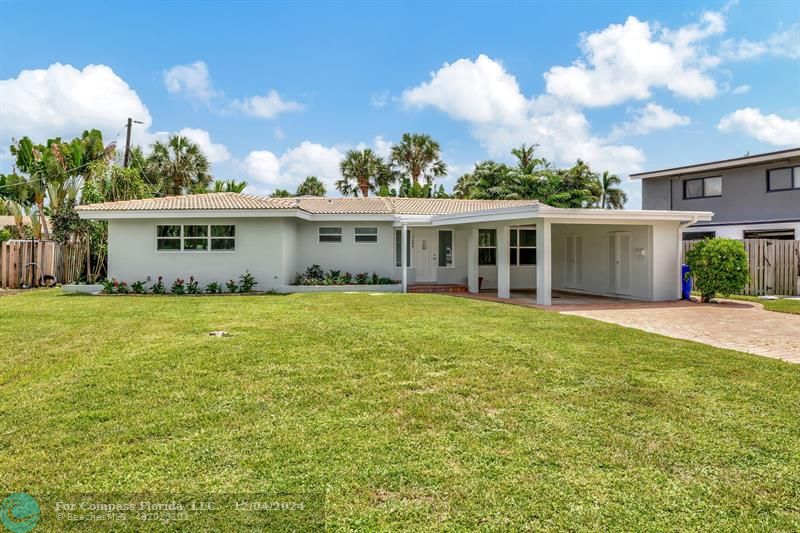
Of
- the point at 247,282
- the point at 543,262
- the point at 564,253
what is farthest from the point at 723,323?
the point at 247,282

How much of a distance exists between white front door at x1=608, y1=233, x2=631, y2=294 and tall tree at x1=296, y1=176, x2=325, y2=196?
3325 cm

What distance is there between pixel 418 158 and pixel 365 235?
A: 2161 cm

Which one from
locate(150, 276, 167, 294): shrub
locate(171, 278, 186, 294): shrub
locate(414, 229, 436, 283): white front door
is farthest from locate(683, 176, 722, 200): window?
locate(150, 276, 167, 294): shrub

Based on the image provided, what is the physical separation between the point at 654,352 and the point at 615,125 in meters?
23.8

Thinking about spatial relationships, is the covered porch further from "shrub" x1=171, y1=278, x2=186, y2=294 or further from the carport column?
"shrub" x1=171, y1=278, x2=186, y2=294

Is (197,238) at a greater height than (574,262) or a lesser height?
greater

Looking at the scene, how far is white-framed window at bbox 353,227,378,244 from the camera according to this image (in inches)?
793

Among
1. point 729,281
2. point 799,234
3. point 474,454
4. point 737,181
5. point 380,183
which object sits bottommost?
point 474,454

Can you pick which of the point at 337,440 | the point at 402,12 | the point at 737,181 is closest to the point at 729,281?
the point at 737,181

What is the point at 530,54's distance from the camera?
66.9ft

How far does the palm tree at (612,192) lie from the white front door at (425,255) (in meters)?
31.4

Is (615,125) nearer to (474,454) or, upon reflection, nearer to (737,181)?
(737,181)

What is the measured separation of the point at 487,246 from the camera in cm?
2073

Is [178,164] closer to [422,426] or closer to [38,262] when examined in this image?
[38,262]
